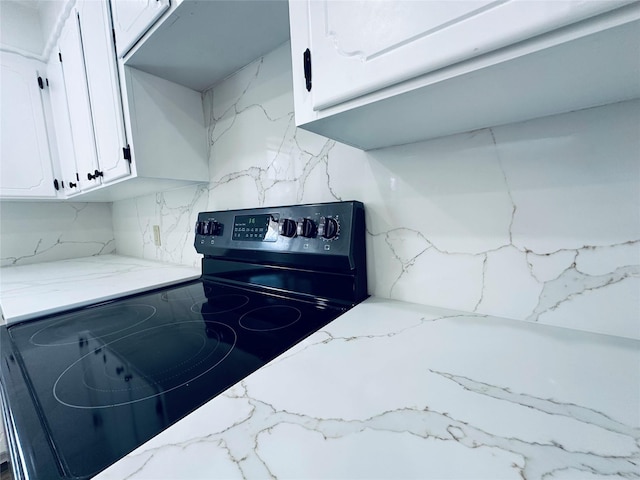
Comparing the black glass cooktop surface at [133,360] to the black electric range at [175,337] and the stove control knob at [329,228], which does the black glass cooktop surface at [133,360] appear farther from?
the stove control knob at [329,228]

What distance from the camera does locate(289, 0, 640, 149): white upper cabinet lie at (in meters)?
0.30

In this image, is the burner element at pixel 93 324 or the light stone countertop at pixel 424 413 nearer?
the light stone countertop at pixel 424 413

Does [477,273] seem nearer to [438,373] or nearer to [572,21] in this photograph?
[438,373]

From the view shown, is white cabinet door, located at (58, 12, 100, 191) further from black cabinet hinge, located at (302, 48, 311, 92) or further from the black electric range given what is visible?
black cabinet hinge, located at (302, 48, 311, 92)

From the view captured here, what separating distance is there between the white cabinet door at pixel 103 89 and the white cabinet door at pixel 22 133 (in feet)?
2.57

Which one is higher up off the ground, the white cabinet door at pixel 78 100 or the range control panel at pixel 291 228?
the white cabinet door at pixel 78 100

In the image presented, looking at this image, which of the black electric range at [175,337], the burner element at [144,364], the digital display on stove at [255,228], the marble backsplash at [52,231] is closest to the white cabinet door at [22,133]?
the marble backsplash at [52,231]

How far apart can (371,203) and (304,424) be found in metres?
0.59

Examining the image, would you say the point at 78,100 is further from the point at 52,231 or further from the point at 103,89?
the point at 52,231

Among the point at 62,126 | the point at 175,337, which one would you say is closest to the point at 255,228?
the point at 175,337

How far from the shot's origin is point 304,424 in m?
0.32

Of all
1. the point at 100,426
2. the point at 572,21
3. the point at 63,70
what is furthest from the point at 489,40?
the point at 63,70

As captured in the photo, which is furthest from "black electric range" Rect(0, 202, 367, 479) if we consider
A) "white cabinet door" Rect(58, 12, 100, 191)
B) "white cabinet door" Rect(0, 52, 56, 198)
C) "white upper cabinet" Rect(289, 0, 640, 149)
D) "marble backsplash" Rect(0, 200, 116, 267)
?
"marble backsplash" Rect(0, 200, 116, 267)

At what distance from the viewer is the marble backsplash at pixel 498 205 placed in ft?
1.60
